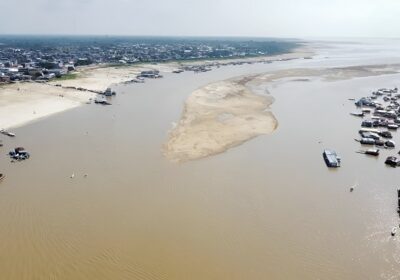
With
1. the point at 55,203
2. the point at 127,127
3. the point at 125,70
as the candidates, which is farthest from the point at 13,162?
A: the point at 125,70

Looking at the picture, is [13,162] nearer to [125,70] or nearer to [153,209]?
[153,209]

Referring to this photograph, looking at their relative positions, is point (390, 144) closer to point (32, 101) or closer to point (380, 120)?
point (380, 120)

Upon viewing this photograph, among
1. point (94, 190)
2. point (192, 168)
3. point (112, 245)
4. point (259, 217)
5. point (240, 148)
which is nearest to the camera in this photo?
point (112, 245)

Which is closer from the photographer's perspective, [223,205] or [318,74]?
[223,205]

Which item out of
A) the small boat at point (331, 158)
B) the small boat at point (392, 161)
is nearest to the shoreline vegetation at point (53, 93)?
the small boat at point (331, 158)

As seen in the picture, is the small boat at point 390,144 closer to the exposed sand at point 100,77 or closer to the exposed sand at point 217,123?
the exposed sand at point 217,123

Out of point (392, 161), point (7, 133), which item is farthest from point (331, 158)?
point (7, 133)
